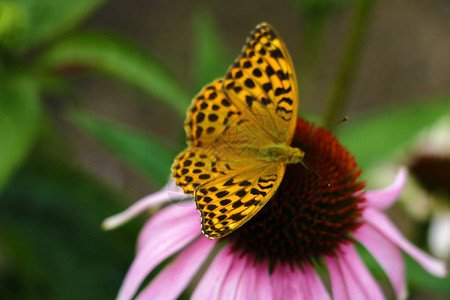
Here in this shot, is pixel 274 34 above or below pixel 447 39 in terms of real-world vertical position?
above

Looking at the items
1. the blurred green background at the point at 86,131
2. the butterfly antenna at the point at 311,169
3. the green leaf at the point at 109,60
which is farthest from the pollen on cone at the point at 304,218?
the green leaf at the point at 109,60

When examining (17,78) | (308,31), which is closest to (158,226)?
(17,78)

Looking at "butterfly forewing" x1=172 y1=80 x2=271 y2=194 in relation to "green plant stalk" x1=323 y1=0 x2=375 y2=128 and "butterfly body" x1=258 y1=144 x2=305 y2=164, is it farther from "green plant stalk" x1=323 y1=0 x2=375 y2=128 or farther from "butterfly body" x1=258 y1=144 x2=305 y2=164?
"green plant stalk" x1=323 y1=0 x2=375 y2=128

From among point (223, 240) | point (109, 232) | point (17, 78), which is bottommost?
point (223, 240)

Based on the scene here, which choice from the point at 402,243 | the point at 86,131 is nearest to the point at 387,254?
the point at 402,243

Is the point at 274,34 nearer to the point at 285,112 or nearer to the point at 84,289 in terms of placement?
the point at 285,112

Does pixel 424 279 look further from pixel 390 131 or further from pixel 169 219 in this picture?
pixel 169 219
